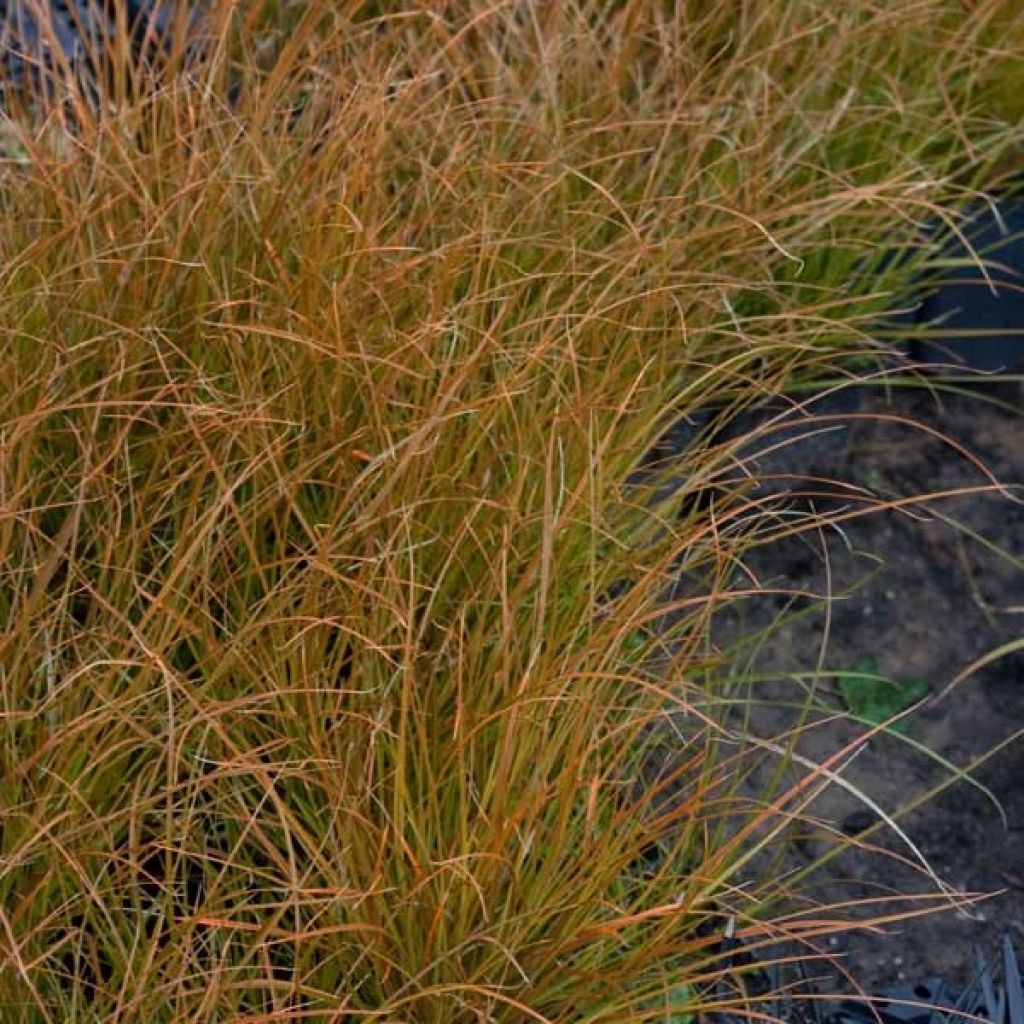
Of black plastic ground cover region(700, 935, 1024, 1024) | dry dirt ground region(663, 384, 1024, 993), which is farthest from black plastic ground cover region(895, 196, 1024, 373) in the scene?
black plastic ground cover region(700, 935, 1024, 1024)

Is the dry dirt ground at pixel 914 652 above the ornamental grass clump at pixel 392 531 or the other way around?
the other way around

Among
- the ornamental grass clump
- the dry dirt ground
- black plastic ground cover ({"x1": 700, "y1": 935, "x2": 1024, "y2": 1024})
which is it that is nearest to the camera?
the ornamental grass clump

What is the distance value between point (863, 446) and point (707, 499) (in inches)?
16.9

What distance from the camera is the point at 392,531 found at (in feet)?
6.54

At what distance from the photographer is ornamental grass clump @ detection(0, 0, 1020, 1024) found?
1710 millimetres

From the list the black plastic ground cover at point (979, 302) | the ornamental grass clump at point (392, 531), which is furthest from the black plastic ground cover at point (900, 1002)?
the black plastic ground cover at point (979, 302)

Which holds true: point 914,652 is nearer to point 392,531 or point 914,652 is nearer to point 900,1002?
point 900,1002

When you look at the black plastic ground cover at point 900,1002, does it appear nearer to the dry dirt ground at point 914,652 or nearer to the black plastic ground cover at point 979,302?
the dry dirt ground at point 914,652

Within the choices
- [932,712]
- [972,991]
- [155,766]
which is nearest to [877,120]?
[932,712]

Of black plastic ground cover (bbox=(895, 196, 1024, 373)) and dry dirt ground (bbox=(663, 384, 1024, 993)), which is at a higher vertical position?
black plastic ground cover (bbox=(895, 196, 1024, 373))

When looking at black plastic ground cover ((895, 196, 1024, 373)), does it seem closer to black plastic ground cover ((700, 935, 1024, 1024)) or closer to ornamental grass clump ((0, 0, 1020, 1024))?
ornamental grass clump ((0, 0, 1020, 1024))

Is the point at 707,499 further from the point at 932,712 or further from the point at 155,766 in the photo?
the point at 155,766

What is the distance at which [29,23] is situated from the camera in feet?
12.0

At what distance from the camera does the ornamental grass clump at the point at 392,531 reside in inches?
67.3
